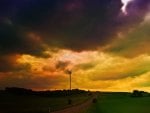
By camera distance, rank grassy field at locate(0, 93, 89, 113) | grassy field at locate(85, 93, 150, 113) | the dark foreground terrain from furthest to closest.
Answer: the dark foreground terrain
grassy field at locate(0, 93, 89, 113)
grassy field at locate(85, 93, 150, 113)

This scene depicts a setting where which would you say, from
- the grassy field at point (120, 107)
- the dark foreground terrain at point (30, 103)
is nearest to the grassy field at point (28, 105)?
the dark foreground terrain at point (30, 103)

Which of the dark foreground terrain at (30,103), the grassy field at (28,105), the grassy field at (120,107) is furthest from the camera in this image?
the dark foreground terrain at (30,103)

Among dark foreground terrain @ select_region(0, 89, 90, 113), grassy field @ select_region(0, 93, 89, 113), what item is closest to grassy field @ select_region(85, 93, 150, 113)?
dark foreground terrain @ select_region(0, 89, 90, 113)

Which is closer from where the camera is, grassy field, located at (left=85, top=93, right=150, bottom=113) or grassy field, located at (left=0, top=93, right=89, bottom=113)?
grassy field, located at (left=85, top=93, right=150, bottom=113)

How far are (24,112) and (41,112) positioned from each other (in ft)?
18.4

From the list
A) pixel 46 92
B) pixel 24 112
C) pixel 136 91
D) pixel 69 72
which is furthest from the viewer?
pixel 46 92

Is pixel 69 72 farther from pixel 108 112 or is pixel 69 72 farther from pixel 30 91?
pixel 108 112

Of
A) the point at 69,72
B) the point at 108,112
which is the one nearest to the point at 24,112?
the point at 108,112

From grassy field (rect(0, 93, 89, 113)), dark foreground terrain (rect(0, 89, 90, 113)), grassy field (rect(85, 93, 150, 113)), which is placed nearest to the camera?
grassy field (rect(85, 93, 150, 113))

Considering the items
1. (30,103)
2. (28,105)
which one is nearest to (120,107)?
(28,105)

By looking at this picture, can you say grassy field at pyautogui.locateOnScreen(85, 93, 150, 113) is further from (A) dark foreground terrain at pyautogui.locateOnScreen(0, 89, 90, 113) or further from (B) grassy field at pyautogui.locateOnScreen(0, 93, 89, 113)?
(B) grassy field at pyautogui.locateOnScreen(0, 93, 89, 113)

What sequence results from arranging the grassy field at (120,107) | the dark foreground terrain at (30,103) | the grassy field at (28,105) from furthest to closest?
the dark foreground terrain at (30,103), the grassy field at (28,105), the grassy field at (120,107)

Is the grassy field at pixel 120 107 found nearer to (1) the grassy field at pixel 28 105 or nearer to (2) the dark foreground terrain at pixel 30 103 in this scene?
(2) the dark foreground terrain at pixel 30 103

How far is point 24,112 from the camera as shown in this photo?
230 ft
